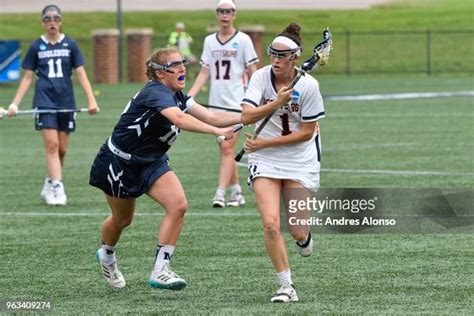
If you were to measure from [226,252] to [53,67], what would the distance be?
177 inches

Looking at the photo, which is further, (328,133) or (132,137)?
(328,133)

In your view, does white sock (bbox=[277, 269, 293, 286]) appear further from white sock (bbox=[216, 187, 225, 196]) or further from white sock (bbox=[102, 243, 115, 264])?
white sock (bbox=[216, 187, 225, 196])

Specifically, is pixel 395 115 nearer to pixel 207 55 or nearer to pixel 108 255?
pixel 207 55

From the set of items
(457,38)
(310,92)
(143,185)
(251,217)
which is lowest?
(457,38)

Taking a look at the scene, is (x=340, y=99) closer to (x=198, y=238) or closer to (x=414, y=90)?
(x=414, y=90)

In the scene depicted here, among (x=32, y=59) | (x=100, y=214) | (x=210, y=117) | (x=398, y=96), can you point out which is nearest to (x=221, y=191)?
(x=100, y=214)

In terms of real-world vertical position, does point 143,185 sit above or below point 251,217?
above

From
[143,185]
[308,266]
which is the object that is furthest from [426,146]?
[143,185]

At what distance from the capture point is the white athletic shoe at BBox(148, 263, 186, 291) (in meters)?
9.34

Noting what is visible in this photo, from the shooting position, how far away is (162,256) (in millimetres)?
9516

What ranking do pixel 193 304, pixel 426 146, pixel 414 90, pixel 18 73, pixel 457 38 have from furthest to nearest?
pixel 457 38
pixel 18 73
pixel 414 90
pixel 426 146
pixel 193 304

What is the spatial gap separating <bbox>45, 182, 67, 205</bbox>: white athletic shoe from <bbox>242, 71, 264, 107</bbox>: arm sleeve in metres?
5.75

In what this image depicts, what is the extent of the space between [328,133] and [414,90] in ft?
46.0

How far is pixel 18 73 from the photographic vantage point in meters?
44.1
